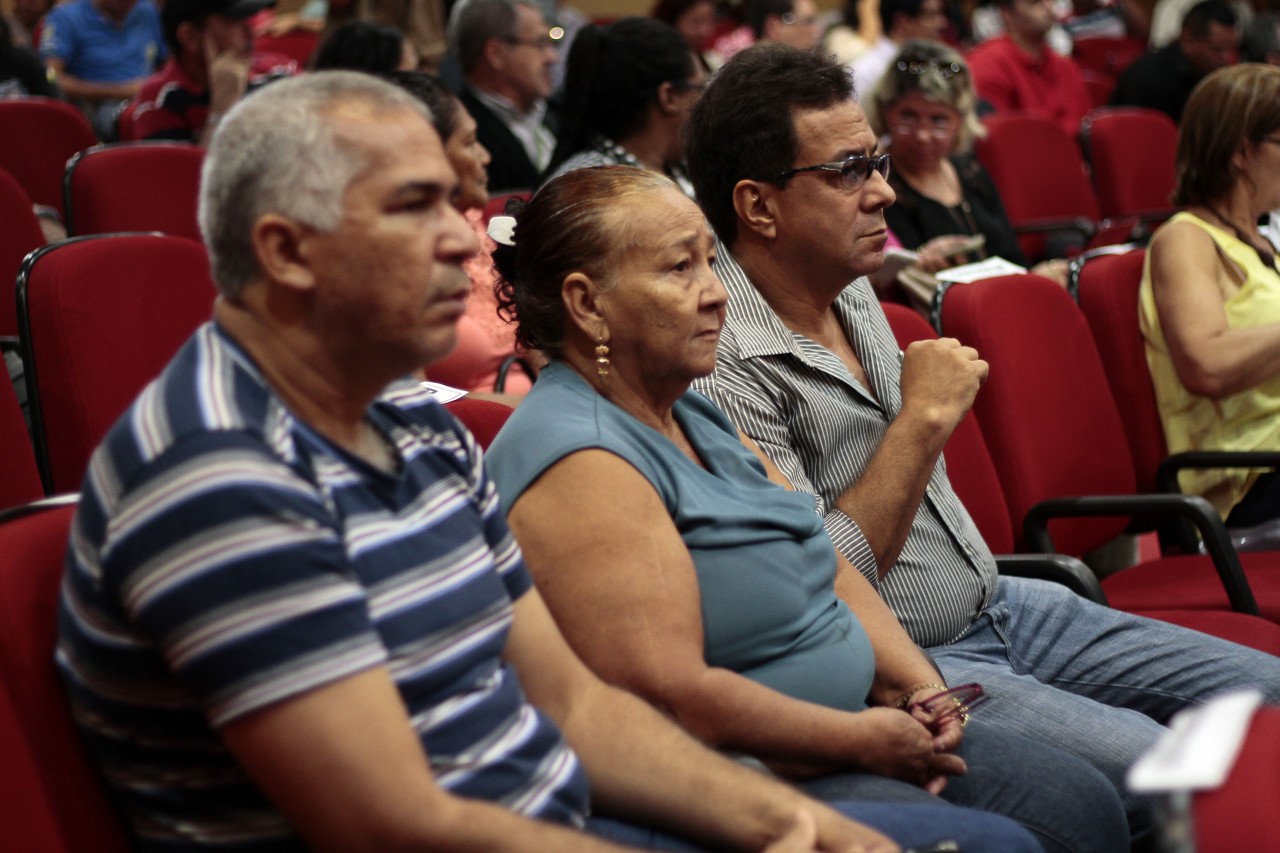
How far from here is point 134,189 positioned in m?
3.24

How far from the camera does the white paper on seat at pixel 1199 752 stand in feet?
2.82

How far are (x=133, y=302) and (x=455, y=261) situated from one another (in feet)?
4.37

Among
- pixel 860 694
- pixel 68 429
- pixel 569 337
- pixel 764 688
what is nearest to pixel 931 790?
pixel 860 694

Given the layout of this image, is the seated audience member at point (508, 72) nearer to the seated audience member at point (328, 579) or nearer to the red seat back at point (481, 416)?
the red seat back at point (481, 416)

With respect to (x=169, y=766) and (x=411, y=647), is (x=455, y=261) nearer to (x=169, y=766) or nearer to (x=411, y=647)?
(x=411, y=647)

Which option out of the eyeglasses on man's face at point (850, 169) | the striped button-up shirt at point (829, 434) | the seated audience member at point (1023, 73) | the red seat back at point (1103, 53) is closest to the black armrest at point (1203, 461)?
the striped button-up shirt at point (829, 434)

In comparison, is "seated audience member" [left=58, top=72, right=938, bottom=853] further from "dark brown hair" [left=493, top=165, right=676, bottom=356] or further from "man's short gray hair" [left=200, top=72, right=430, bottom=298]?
"dark brown hair" [left=493, top=165, right=676, bottom=356]

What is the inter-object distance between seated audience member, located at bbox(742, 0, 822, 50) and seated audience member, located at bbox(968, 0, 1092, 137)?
29.9 inches

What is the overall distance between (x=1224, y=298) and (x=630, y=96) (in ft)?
4.69

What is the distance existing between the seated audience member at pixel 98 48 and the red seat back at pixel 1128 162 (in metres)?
3.94

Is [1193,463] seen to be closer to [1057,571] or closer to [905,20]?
[1057,571]

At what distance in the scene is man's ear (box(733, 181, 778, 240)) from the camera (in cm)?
208

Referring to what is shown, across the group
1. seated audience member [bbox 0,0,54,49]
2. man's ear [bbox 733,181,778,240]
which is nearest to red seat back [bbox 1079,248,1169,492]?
man's ear [bbox 733,181,778,240]

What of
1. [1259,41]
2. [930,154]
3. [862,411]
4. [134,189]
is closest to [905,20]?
[1259,41]
